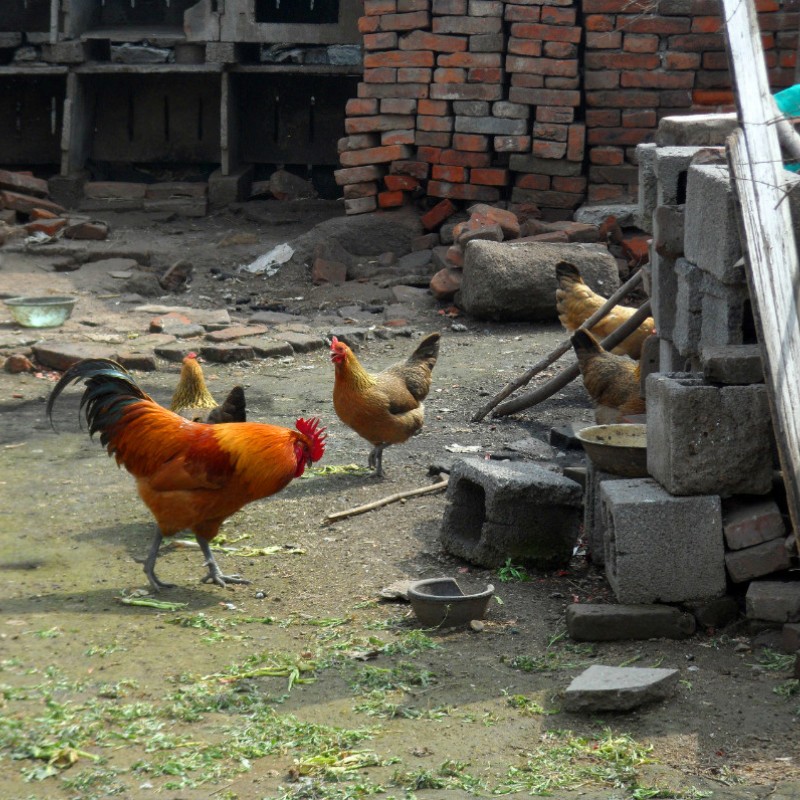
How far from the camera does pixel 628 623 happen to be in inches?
187

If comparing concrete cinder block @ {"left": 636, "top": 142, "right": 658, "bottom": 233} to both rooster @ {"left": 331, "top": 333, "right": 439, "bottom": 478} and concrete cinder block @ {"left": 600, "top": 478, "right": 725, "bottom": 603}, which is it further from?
concrete cinder block @ {"left": 600, "top": 478, "right": 725, "bottom": 603}

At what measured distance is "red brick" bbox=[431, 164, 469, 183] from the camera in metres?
12.5

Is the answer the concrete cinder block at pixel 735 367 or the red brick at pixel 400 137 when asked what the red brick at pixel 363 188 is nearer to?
the red brick at pixel 400 137

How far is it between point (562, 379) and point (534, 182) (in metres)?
4.95

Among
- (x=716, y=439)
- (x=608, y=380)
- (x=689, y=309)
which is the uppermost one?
(x=689, y=309)

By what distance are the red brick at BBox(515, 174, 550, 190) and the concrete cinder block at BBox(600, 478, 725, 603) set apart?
26.1 ft

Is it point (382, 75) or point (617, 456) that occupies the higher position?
point (382, 75)

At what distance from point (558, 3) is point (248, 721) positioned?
31.2 ft

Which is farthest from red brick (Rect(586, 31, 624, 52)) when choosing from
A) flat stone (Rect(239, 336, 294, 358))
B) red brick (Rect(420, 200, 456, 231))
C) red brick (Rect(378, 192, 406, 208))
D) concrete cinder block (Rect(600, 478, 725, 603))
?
concrete cinder block (Rect(600, 478, 725, 603))

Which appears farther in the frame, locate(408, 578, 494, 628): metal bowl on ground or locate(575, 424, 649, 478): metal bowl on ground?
locate(575, 424, 649, 478): metal bowl on ground

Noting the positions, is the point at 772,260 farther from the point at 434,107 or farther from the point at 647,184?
the point at 434,107

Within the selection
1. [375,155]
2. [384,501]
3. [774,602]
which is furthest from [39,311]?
[774,602]

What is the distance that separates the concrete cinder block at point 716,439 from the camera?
478 centimetres

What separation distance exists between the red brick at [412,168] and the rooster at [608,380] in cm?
591
